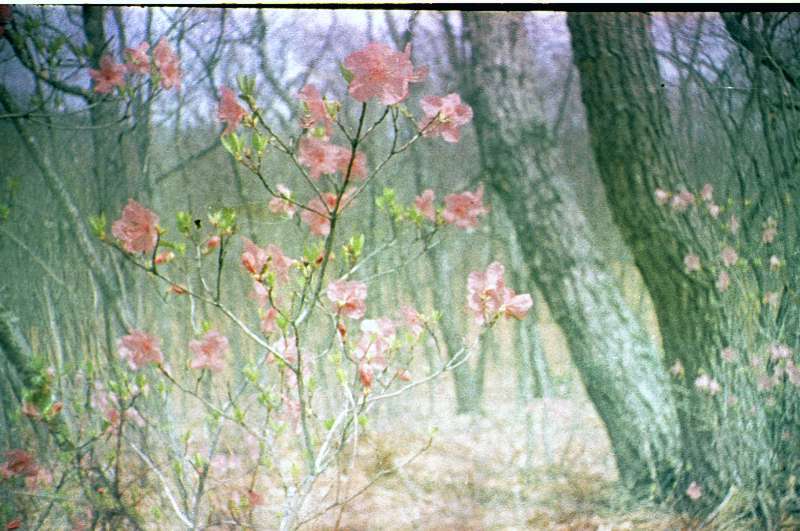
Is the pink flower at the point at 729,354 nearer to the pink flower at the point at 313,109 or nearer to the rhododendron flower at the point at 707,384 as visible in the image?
the rhododendron flower at the point at 707,384

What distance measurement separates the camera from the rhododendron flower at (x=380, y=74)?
197 cm

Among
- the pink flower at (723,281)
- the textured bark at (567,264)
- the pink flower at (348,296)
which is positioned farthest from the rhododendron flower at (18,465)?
the pink flower at (723,281)

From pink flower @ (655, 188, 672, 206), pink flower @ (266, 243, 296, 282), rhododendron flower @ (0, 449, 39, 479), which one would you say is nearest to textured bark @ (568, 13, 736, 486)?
pink flower @ (655, 188, 672, 206)

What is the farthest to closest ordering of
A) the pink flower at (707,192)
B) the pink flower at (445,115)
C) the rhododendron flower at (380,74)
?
the pink flower at (707,192)
the pink flower at (445,115)
the rhododendron flower at (380,74)

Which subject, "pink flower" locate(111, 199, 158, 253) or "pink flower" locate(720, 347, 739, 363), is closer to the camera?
"pink flower" locate(111, 199, 158, 253)

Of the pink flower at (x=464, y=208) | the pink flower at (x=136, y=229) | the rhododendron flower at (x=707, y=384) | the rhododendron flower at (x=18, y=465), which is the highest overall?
the pink flower at (x=136, y=229)

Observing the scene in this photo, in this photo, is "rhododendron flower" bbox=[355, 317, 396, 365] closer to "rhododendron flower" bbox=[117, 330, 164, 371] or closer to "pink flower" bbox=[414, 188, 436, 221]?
"pink flower" bbox=[414, 188, 436, 221]

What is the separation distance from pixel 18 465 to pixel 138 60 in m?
1.07

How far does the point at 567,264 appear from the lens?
2164 mm

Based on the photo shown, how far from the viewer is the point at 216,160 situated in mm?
2072

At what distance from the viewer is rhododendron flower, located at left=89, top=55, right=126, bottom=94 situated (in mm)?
2033

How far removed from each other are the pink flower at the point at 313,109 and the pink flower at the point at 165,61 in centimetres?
31

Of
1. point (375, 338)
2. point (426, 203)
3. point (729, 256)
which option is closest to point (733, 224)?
point (729, 256)

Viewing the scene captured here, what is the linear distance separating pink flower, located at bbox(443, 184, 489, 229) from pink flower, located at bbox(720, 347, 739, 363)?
0.76 m
